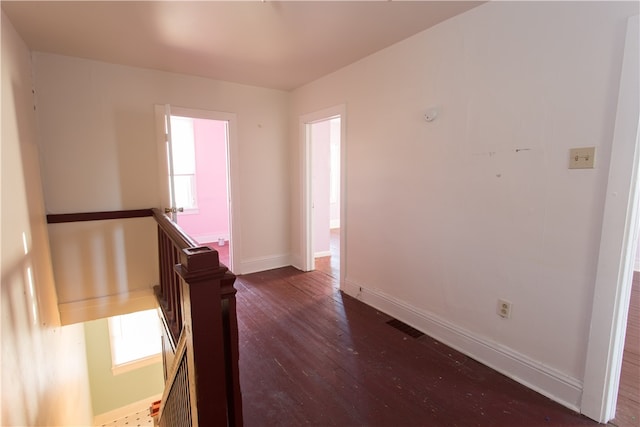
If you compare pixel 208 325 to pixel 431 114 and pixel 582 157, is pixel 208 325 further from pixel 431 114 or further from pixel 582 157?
pixel 431 114

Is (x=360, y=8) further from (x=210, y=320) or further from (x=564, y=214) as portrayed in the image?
(x=210, y=320)

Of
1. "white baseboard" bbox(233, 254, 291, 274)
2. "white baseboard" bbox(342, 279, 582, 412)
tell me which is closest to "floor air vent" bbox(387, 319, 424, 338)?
"white baseboard" bbox(342, 279, 582, 412)

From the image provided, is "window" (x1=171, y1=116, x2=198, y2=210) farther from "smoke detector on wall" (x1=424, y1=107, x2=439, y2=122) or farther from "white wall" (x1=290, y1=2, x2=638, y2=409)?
"smoke detector on wall" (x1=424, y1=107, x2=439, y2=122)

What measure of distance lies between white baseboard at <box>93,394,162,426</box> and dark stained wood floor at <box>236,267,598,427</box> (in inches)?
110

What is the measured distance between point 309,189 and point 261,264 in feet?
3.83

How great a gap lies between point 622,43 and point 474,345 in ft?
6.14

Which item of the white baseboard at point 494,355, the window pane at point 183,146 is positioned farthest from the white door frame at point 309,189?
the window pane at point 183,146

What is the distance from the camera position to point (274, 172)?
160 inches

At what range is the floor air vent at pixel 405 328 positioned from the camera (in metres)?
2.47

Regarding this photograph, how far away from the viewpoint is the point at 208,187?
19.0 ft

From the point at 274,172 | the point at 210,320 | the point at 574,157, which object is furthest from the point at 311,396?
the point at 274,172

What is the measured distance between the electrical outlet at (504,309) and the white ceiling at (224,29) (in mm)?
1887

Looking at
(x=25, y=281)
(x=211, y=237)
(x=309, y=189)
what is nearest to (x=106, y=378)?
(x=211, y=237)

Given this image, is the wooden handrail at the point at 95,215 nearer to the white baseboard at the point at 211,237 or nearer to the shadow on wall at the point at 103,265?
the shadow on wall at the point at 103,265
